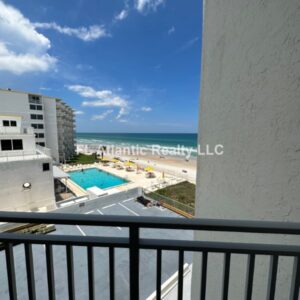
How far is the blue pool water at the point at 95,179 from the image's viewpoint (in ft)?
55.5

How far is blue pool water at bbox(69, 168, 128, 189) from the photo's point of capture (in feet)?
55.5

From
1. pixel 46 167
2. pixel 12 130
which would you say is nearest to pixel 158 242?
pixel 46 167

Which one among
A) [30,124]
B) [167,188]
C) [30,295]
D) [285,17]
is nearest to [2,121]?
[30,124]

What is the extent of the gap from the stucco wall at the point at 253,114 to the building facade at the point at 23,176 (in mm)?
11002

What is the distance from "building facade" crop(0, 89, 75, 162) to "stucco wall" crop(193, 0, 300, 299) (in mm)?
24233

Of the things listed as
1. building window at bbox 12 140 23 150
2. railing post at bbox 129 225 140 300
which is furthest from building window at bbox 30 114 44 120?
railing post at bbox 129 225 140 300

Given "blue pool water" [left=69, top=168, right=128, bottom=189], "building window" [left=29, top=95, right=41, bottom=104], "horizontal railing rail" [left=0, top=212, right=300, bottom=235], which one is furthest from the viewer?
"building window" [left=29, top=95, right=41, bottom=104]

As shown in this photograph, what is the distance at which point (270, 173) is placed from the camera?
4.31ft

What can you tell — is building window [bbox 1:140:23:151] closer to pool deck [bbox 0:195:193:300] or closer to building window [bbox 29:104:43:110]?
pool deck [bbox 0:195:193:300]

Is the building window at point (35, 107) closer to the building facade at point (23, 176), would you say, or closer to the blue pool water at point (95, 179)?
the blue pool water at point (95, 179)

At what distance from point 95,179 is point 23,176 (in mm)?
8930

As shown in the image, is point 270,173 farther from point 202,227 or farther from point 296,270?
point 202,227

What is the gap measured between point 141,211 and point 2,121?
11.7 meters

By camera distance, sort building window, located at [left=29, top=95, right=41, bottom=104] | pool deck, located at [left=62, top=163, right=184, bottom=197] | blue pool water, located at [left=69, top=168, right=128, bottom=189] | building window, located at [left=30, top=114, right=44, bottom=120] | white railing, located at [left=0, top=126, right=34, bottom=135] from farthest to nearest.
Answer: building window, located at [left=30, top=114, right=44, bottom=120]
building window, located at [left=29, top=95, right=41, bottom=104]
blue pool water, located at [left=69, top=168, right=128, bottom=189]
pool deck, located at [left=62, top=163, right=184, bottom=197]
white railing, located at [left=0, top=126, right=34, bottom=135]
